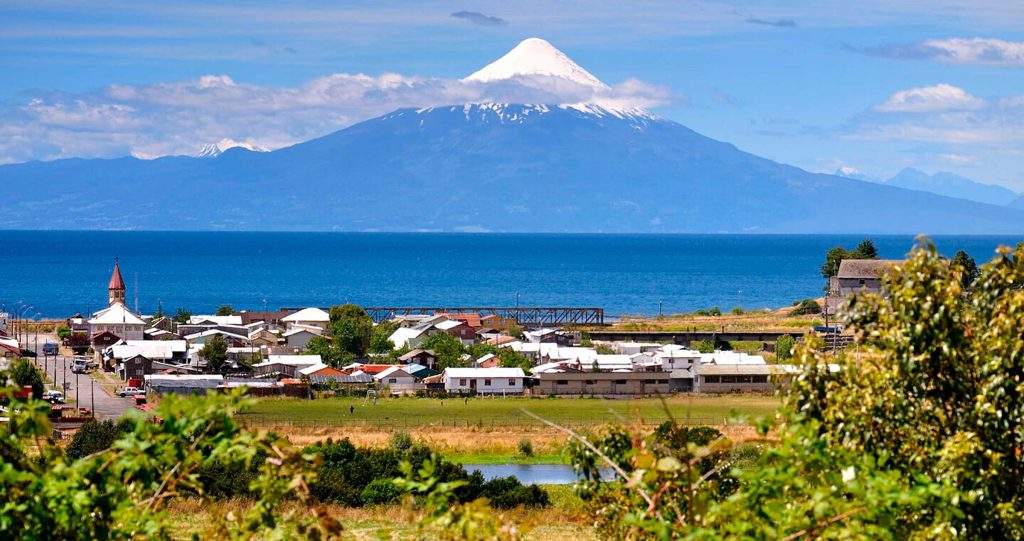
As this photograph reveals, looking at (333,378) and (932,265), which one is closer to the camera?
(932,265)

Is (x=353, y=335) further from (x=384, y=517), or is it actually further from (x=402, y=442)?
(x=384, y=517)

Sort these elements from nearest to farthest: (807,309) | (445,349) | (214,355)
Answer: (214,355) < (445,349) < (807,309)

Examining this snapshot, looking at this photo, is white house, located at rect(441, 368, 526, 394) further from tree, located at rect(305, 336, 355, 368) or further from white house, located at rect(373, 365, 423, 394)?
tree, located at rect(305, 336, 355, 368)

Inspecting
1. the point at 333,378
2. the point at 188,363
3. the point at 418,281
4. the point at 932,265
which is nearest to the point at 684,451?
the point at 932,265

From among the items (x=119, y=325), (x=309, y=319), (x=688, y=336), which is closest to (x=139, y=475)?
(x=119, y=325)

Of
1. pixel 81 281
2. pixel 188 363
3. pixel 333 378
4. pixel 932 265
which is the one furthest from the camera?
pixel 81 281

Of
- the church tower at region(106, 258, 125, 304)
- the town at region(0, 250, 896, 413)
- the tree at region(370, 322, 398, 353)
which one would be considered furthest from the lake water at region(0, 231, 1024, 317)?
the tree at region(370, 322, 398, 353)

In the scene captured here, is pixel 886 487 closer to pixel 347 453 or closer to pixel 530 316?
pixel 347 453
